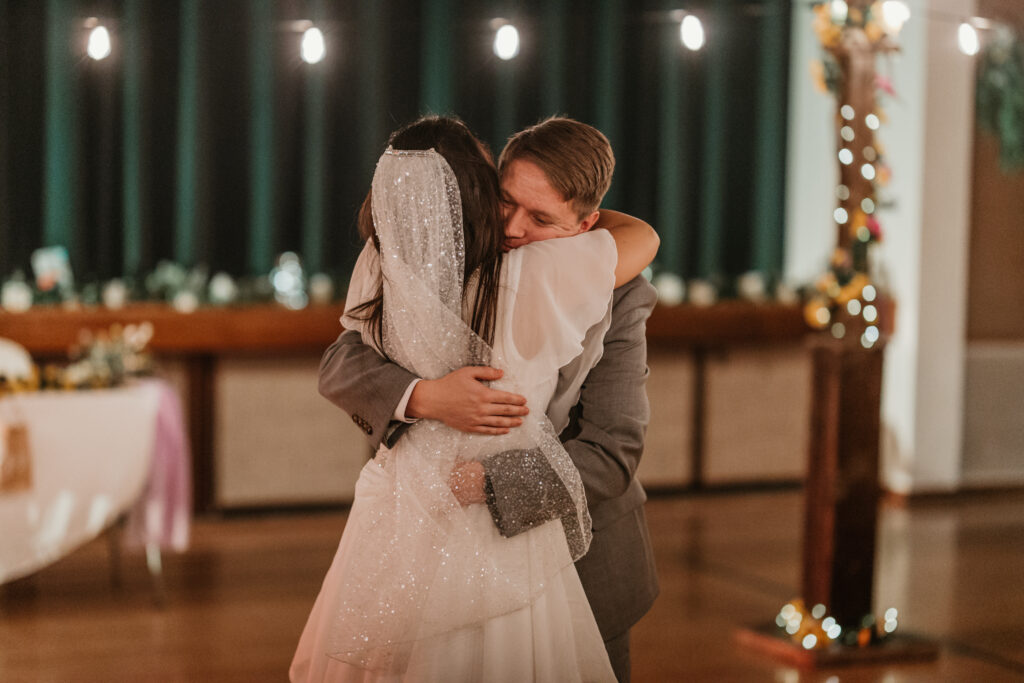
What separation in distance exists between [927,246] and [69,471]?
14.3 ft

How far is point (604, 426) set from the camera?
1.54m

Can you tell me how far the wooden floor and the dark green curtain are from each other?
1653 millimetres

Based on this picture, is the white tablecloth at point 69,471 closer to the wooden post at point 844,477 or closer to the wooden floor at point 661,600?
the wooden floor at point 661,600

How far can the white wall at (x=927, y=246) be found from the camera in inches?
226

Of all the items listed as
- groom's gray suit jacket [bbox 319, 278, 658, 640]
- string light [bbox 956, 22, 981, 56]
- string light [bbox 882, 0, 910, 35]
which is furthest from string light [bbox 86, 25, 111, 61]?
string light [bbox 956, 22, 981, 56]

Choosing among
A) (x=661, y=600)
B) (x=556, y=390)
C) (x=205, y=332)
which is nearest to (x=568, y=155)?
(x=556, y=390)

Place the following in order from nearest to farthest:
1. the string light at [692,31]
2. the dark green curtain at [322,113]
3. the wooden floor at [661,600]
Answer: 1. the wooden floor at [661,600]
2. the string light at [692,31]
3. the dark green curtain at [322,113]

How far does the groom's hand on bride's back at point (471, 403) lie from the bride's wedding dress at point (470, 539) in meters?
0.02

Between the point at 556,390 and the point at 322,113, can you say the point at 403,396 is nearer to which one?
the point at 556,390

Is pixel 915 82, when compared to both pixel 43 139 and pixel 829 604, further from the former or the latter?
pixel 43 139

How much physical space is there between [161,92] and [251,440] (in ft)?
6.23

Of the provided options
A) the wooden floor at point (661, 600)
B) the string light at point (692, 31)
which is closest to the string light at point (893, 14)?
the string light at point (692, 31)

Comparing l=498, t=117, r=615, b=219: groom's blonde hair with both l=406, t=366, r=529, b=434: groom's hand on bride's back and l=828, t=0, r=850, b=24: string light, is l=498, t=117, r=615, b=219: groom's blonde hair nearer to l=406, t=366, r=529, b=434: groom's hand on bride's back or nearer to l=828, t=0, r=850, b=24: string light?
l=406, t=366, r=529, b=434: groom's hand on bride's back
